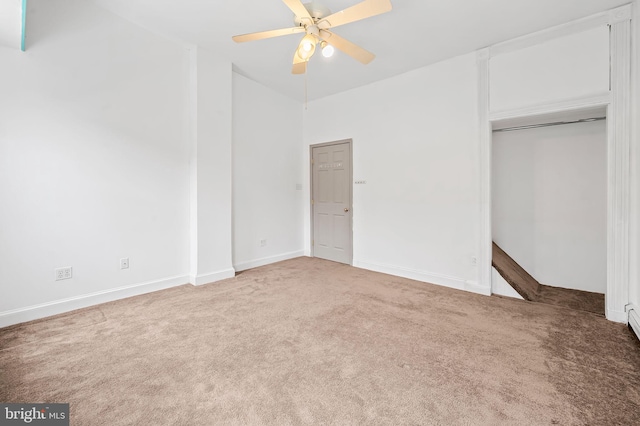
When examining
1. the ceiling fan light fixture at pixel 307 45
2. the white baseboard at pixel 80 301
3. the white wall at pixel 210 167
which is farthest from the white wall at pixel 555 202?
the white baseboard at pixel 80 301

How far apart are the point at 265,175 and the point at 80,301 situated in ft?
9.83

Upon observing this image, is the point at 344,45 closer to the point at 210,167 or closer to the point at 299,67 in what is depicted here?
the point at 299,67

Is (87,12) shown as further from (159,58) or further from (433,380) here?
(433,380)

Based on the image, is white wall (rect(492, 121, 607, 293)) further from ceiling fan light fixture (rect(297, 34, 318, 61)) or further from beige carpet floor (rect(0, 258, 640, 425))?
ceiling fan light fixture (rect(297, 34, 318, 61))

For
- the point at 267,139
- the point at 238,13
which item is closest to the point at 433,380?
the point at 238,13

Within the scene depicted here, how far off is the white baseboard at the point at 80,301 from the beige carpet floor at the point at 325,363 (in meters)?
0.11

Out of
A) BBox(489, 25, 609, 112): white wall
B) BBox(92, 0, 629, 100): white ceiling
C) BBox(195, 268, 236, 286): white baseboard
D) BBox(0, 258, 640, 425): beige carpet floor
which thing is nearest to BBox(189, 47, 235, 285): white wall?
BBox(195, 268, 236, 286): white baseboard

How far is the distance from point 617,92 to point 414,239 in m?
2.64

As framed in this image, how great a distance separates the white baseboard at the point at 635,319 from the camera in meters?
2.34

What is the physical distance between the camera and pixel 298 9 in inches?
82.2

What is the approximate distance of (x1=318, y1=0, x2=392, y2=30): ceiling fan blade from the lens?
194 centimetres

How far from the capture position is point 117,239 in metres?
3.08

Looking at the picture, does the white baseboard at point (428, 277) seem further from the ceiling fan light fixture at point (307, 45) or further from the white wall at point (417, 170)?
the ceiling fan light fixture at point (307, 45)

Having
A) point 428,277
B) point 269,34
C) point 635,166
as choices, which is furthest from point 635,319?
point 269,34
